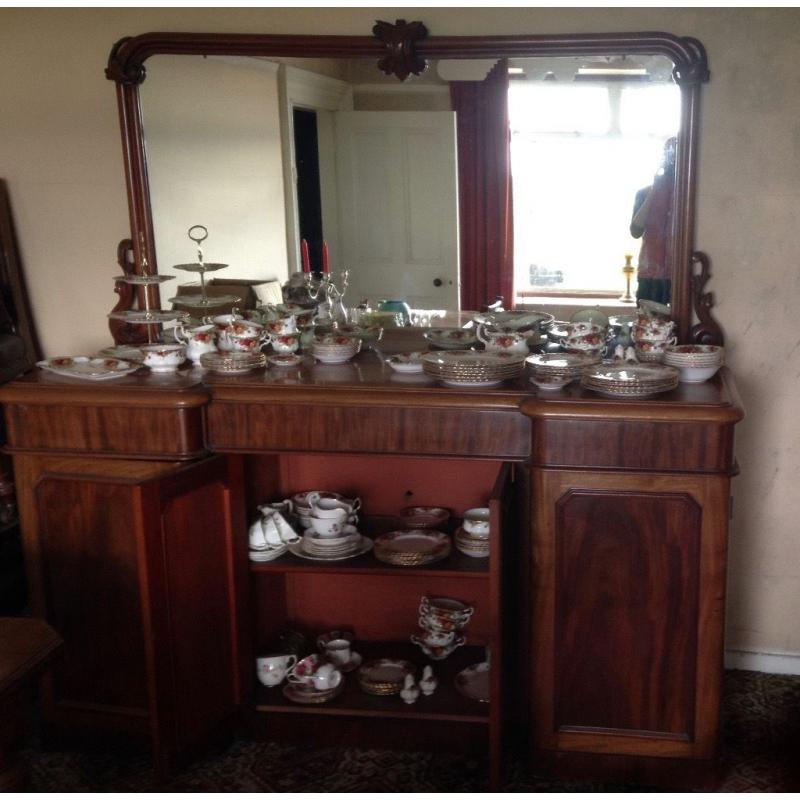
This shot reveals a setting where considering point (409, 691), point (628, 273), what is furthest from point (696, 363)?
point (409, 691)

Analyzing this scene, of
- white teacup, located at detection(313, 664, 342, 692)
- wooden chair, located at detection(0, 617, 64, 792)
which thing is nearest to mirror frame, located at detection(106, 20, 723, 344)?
white teacup, located at detection(313, 664, 342, 692)

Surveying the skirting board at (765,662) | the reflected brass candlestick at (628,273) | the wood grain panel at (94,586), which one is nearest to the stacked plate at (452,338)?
the reflected brass candlestick at (628,273)

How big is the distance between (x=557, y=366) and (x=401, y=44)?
0.89 metres

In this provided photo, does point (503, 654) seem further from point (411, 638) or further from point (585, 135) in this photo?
point (585, 135)

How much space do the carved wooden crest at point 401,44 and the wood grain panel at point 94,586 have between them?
119 cm

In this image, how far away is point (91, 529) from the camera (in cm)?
216

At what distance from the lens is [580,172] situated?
2.42 m

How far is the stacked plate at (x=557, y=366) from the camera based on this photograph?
2055 mm

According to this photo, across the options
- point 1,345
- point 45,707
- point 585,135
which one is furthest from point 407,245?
point 45,707

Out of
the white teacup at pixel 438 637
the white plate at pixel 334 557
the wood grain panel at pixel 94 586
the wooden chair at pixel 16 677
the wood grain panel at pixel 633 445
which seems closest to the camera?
the wooden chair at pixel 16 677

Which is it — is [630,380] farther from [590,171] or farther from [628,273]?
[590,171]

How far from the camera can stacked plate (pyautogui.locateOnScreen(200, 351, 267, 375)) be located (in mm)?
2221

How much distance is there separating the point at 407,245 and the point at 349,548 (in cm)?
78

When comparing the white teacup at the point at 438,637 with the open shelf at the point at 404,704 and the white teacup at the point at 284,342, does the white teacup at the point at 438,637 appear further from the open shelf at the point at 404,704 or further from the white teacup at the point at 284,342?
the white teacup at the point at 284,342
